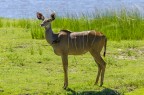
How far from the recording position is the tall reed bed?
16594 millimetres

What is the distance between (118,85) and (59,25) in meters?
9.26

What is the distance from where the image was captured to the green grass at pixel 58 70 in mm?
9539

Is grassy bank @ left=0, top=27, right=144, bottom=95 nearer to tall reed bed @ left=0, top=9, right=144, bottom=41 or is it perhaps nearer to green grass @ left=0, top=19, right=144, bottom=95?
green grass @ left=0, top=19, right=144, bottom=95

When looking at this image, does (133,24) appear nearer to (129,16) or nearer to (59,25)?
(129,16)

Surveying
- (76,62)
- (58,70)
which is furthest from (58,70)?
(76,62)

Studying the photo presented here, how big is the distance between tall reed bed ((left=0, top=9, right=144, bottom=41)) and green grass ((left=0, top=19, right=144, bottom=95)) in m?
0.82

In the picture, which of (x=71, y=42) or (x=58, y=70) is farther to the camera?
(x=58, y=70)

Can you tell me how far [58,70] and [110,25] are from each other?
21.4ft

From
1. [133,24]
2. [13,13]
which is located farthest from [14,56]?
[13,13]

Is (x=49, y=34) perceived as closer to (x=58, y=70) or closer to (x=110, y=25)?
(x=58, y=70)

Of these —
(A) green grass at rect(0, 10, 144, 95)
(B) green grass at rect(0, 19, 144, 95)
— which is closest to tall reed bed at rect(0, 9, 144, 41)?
(A) green grass at rect(0, 10, 144, 95)

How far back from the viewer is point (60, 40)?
946 centimetres

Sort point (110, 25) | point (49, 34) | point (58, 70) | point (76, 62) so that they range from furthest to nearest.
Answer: point (110, 25) < point (76, 62) < point (58, 70) < point (49, 34)

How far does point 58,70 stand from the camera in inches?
452
